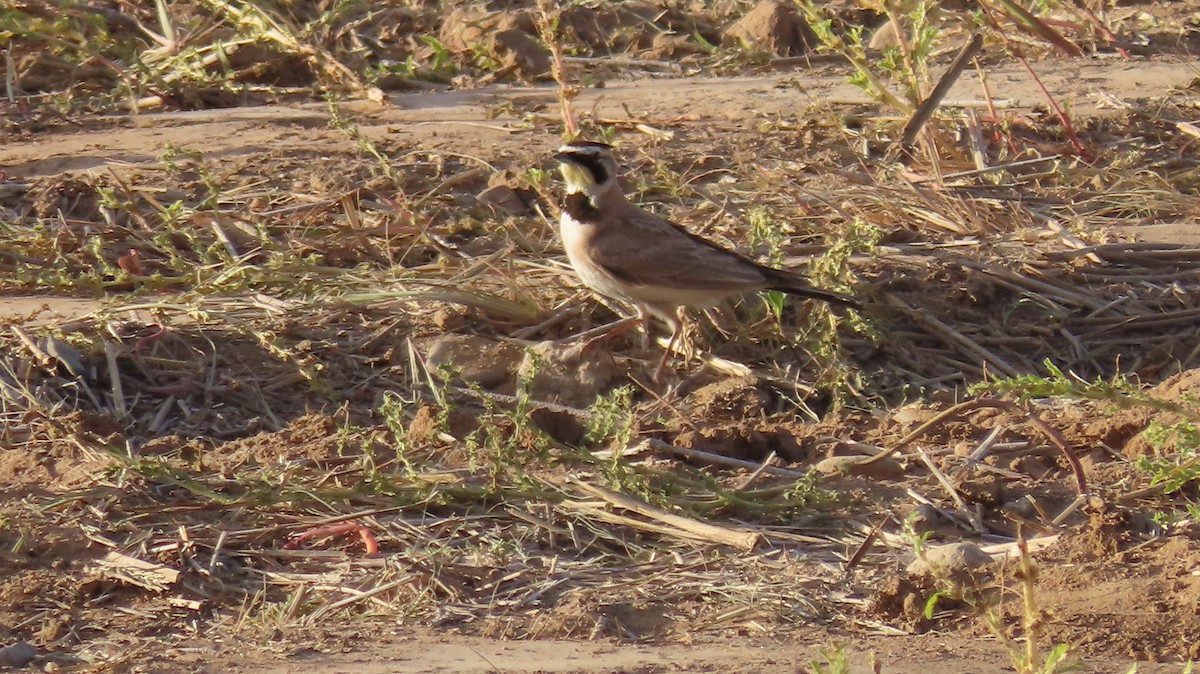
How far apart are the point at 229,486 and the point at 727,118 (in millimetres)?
4259

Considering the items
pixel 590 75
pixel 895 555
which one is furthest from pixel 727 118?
pixel 895 555

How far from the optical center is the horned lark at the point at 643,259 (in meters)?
6.28

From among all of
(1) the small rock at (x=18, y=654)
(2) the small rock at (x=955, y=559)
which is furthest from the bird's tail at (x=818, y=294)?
(1) the small rock at (x=18, y=654)

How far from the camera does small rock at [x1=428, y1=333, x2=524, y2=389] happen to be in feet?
20.1

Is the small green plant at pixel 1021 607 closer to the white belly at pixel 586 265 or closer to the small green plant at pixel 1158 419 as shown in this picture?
the small green plant at pixel 1158 419

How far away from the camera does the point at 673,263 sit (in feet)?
21.0

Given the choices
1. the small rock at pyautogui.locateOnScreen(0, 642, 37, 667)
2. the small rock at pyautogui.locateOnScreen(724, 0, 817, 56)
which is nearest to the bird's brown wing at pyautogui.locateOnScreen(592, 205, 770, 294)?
the small rock at pyautogui.locateOnScreen(0, 642, 37, 667)

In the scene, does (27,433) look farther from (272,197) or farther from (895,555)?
(895,555)

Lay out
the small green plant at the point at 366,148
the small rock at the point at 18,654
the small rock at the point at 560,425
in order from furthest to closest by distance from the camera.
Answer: the small green plant at the point at 366,148 → the small rock at the point at 560,425 → the small rock at the point at 18,654

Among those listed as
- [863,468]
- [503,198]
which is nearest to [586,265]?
[503,198]

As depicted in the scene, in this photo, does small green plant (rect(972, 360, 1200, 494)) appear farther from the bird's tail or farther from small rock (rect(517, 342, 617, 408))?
small rock (rect(517, 342, 617, 408))

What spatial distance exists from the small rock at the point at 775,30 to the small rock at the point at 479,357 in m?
4.13

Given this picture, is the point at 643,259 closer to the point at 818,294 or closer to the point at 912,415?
the point at 818,294

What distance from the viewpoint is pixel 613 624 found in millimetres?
4281
